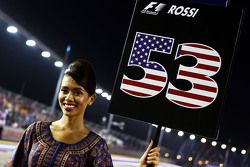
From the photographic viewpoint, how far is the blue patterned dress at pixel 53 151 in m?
2.56

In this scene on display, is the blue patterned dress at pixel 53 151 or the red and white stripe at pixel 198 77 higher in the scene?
the red and white stripe at pixel 198 77

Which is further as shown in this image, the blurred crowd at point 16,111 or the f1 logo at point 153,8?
the blurred crowd at point 16,111

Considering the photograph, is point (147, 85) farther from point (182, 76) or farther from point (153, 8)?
point (153, 8)

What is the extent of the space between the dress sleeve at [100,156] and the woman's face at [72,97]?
0.24m

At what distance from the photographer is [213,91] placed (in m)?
3.24

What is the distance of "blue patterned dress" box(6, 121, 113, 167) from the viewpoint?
8.39ft

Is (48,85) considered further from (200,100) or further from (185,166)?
(200,100)

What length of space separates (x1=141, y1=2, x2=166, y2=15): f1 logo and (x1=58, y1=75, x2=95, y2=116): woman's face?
3.62ft

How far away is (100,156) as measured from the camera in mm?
2617

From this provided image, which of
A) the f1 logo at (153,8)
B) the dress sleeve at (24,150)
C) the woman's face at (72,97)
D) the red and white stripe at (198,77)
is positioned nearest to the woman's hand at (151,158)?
the red and white stripe at (198,77)

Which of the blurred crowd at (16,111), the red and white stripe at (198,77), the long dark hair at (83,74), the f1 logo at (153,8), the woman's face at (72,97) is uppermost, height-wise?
the f1 logo at (153,8)

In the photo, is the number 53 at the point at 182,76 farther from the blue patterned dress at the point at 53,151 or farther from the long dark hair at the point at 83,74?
the blue patterned dress at the point at 53,151

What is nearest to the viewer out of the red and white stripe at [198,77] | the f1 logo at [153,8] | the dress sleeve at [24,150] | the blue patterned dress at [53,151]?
the blue patterned dress at [53,151]

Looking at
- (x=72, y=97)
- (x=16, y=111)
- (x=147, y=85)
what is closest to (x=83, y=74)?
(x=72, y=97)
